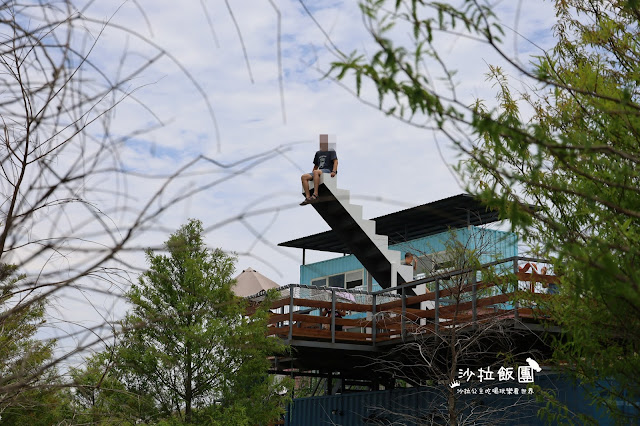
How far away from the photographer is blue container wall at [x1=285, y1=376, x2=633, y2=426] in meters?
12.9

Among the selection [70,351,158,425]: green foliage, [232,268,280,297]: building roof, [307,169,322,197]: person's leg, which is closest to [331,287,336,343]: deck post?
[307,169,322,197]: person's leg

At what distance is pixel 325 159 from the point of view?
53.2 feet

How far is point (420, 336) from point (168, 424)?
4.66 m

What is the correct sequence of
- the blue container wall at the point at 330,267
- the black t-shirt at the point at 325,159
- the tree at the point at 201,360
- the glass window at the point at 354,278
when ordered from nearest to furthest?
the tree at the point at 201,360 → the black t-shirt at the point at 325,159 → the glass window at the point at 354,278 → the blue container wall at the point at 330,267

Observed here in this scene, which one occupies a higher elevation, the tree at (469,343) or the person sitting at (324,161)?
the person sitting at (324,161)

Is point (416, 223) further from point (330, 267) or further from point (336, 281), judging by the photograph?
point (330, 267)

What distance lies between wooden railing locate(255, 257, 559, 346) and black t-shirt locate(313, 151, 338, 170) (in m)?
2.52

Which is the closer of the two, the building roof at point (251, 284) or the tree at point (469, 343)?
the tree at point (469, 343)

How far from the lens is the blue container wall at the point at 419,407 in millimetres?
12859

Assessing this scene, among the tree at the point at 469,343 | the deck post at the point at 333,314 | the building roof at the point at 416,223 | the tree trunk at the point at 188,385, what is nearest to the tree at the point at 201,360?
the tree trunk at the point at 188,385

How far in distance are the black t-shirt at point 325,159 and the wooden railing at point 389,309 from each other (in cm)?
252

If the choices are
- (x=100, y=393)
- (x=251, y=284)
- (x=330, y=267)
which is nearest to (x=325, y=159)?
(x=251, y=284)

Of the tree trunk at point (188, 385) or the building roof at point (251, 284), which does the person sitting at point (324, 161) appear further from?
the building roof at point (251, 284)

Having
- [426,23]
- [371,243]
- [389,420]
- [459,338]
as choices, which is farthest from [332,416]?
[426,23]
